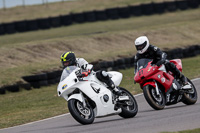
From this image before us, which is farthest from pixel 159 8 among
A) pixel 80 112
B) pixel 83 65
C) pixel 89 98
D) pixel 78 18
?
pixel 80 112

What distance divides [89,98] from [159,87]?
1.77 m

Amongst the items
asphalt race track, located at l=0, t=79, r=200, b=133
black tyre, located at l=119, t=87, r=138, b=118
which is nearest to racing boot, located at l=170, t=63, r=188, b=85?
asphalt race track, located at l=0, t=79, r=200, b=133

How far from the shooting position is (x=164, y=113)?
9.45 metres

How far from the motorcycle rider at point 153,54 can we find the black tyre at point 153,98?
55 centimetres

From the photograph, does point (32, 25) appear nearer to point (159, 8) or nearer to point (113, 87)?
point (159, 8)

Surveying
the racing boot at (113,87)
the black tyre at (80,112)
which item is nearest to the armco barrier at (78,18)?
the racing boot at (113,87)

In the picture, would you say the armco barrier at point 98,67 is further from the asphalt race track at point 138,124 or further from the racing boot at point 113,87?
the racing boot at point 113,87

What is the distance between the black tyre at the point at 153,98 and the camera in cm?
995

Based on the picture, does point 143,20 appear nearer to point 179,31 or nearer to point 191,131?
point 179,31

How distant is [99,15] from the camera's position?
36938mm

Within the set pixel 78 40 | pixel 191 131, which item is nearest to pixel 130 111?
pixel 191 131

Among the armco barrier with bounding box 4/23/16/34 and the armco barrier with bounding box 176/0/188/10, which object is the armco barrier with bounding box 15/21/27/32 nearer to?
the armco barrier with bounding box 4/23/16/34

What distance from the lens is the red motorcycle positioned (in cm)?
1006

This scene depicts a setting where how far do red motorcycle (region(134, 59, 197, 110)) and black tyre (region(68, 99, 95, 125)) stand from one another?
1.35 meters
